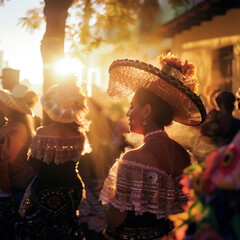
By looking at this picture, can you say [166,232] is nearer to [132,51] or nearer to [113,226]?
[113,226]

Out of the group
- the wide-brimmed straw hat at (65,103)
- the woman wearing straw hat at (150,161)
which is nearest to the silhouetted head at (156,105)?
the woman wearing straw hat at (150,161)

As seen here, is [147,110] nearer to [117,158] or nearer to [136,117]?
[136,117]

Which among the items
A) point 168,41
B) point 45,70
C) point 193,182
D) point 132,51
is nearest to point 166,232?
point 193,182

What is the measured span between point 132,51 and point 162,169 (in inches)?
772

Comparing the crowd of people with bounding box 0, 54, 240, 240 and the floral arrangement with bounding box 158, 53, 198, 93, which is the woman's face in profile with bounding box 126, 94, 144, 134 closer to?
the crowd of people with bounding box 0, 54, 240, 240

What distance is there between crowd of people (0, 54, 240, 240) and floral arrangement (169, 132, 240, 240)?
2cm

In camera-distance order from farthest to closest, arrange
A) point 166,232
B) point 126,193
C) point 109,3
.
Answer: point 109,3
point 166,232
point 126,193

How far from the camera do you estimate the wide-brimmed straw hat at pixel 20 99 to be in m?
4.01

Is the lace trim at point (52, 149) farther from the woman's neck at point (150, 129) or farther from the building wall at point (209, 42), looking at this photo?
the building wall at point (209, 42)

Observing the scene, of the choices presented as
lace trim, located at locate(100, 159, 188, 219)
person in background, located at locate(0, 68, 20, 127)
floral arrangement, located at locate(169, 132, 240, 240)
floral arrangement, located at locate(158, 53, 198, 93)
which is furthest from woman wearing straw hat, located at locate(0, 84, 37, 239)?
floral arrangement, located at locate(169, 132, 240, 240)

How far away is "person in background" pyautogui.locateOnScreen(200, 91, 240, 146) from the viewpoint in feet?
15.1

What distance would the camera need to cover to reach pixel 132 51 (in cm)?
2142

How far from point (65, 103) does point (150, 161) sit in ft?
4.66

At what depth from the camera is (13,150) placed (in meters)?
3.83
